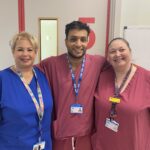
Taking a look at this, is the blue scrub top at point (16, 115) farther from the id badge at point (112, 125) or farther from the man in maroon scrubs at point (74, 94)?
the id badge at point (112, 125)

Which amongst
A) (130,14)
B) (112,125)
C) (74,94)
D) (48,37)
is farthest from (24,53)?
(130,14)

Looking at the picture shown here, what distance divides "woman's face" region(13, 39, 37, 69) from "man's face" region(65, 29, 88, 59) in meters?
0.31

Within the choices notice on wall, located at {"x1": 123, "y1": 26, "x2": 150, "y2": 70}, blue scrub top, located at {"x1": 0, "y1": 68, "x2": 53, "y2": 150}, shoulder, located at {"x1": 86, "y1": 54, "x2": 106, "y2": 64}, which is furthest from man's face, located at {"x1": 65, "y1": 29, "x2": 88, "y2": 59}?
notice on wall, located at {"x1": 123, "y1": 26, "x2": 150, "y2": 70}

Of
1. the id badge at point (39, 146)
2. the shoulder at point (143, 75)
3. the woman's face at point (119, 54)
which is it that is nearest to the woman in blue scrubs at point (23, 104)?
the id badge at point (39, 146)

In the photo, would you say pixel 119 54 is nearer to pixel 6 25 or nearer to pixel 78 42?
pixel 78 42

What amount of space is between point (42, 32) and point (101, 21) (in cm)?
64

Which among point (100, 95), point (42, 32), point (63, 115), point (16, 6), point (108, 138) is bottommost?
point (108, 138)

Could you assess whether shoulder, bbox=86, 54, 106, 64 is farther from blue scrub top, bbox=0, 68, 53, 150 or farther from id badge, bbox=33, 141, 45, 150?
id badge, bbox=33, 141, 45, 150

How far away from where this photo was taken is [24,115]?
1.50 m

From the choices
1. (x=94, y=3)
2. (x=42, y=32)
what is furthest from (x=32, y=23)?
(x=94, y=3)

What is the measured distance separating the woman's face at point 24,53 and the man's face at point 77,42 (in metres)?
0.31

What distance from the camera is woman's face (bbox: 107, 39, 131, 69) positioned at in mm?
1693

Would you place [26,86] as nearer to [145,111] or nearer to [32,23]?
[145,111]

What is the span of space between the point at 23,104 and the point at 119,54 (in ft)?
2.46
